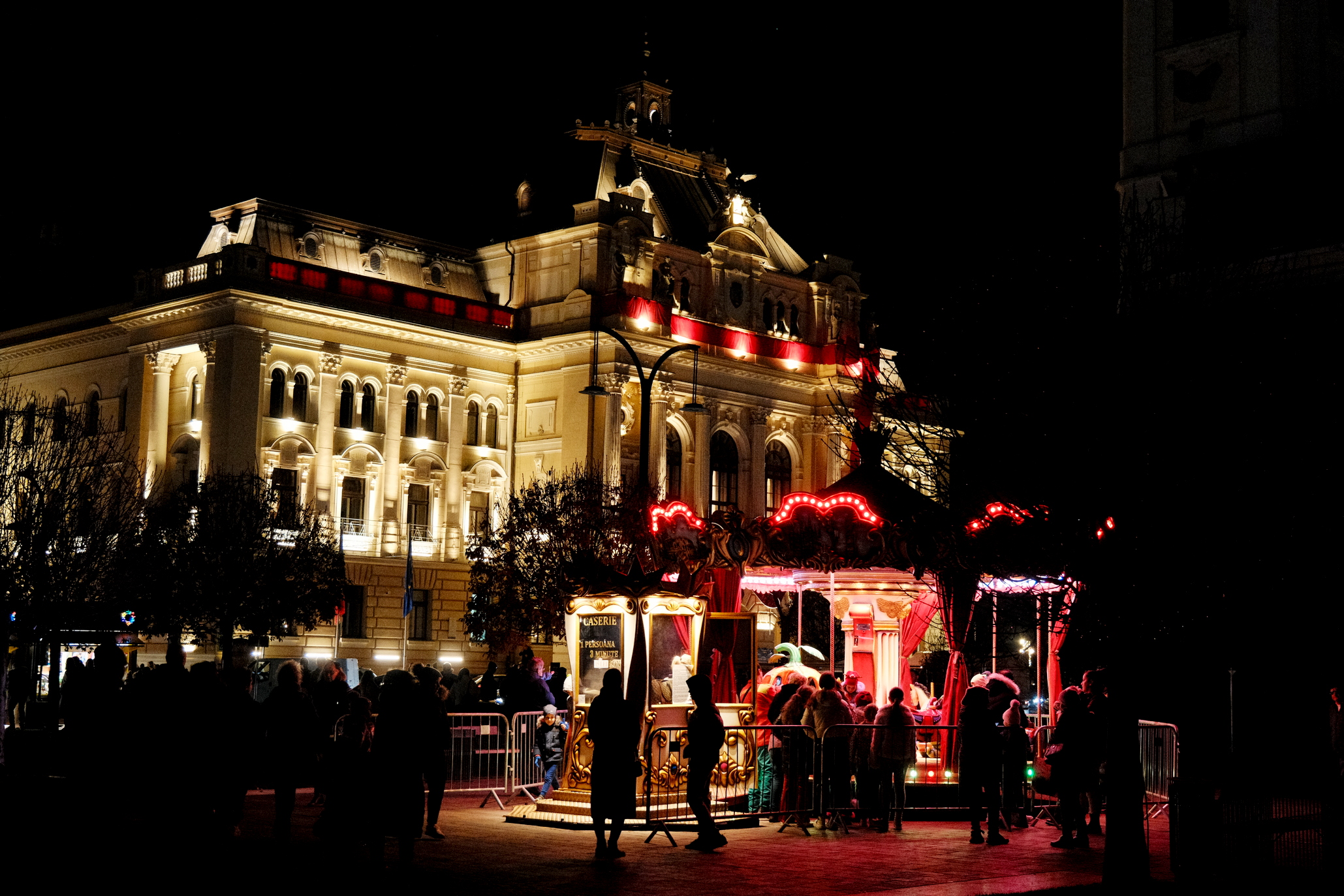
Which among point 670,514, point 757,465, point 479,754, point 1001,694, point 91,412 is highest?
point 91,412

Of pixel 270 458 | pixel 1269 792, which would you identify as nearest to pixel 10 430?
pixel 270 458

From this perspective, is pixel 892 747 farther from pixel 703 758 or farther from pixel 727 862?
pixel 727 862

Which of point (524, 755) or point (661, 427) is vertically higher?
point (661, 427)

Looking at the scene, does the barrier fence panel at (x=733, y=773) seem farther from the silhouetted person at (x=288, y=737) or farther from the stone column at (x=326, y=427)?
the stone column at (x=326, y=427)

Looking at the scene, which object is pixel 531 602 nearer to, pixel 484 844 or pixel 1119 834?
pixel 484 844

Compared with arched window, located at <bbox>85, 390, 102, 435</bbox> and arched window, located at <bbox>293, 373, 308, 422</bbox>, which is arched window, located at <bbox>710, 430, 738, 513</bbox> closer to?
arched window, located at <bbox>293, 373, 308, 422</bbox>

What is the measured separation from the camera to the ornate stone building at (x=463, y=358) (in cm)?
5119

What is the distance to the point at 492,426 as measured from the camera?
5841cm

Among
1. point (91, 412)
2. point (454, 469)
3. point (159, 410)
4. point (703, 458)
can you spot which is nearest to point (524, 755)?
point (159, 410)

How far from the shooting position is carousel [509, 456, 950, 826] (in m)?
20.0

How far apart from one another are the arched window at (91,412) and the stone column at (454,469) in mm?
12451

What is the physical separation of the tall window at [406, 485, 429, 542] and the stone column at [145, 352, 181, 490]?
847 centimetres

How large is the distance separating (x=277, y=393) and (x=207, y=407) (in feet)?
7.95

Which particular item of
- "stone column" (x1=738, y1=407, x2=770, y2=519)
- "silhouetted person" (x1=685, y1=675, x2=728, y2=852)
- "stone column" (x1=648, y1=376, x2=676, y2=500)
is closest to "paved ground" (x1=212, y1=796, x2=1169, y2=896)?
"silhouetted person" (x1=685, y1=675, x2=728, y2=852)
